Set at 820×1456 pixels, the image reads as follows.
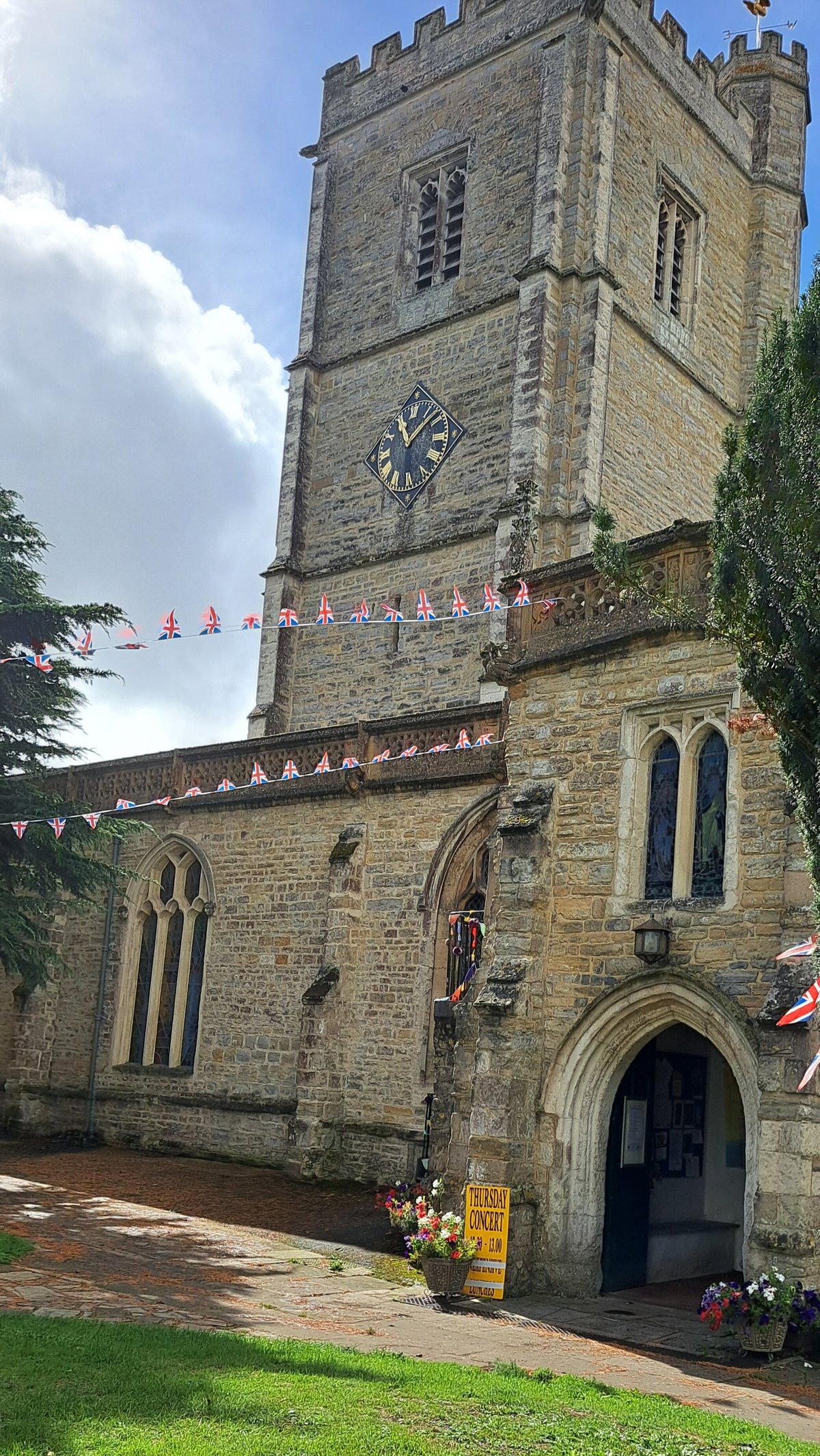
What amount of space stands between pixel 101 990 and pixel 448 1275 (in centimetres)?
1112

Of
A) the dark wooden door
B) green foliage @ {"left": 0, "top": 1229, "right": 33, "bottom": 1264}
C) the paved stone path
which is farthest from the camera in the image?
the dark wooden door

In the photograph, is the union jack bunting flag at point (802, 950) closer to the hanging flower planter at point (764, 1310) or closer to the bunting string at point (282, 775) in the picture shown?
the hanging flower planter at point (764, 1310)

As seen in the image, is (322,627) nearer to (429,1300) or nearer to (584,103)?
(584,103)

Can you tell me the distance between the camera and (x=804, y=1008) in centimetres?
845

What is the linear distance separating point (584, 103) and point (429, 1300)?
21811 mm

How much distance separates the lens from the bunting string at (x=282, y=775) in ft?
51.3

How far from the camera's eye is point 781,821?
379 inches

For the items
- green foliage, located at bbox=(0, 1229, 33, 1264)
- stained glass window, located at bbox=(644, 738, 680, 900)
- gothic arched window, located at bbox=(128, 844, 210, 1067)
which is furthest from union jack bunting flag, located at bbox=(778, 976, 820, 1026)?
gothic arched window, located at bbox=(128, 844, 210, 1067)

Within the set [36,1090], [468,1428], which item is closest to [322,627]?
[36,1090]

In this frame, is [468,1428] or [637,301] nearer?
[468,1428]

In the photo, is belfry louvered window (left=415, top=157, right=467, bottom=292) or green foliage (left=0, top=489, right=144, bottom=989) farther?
belfry louvered window (left=415, top=157, right=467, bottom=292)

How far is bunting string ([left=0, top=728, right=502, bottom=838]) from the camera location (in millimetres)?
15633

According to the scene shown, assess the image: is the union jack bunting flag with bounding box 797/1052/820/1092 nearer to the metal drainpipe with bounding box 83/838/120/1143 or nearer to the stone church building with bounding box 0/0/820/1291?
the stone church building with bounding box 0/0/820/1291

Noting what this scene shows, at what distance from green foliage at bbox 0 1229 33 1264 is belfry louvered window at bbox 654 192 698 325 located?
21.4 m
